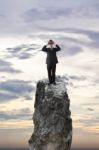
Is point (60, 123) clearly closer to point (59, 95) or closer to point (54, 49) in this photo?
point (59, 95)

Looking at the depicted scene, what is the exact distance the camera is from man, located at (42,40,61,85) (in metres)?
32.1

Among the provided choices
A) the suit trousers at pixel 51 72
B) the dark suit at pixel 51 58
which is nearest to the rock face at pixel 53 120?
the suit trousers at pixel 51 72

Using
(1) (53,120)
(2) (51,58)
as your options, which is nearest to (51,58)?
(2) (51,58)

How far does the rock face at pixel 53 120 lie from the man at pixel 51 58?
2.82 feet

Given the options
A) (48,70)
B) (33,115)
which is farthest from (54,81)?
(33,115)

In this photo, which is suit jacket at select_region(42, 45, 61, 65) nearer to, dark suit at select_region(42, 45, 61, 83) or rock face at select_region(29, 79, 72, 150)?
dark suit at select_region(42, 45, 61, 83)

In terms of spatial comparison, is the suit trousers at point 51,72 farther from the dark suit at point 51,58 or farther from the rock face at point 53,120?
the rock face at point 53,120

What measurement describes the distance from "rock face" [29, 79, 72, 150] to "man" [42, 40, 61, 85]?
2.82 ft

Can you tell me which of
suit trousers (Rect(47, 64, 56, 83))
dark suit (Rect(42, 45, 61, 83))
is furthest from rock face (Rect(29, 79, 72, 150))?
dark suit (Rect(42, 45, 61, 83))

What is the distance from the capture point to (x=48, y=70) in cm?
3259

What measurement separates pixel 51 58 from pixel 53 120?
4510mm

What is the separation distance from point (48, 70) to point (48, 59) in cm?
81

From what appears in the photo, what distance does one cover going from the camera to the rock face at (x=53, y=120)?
32.0 meters

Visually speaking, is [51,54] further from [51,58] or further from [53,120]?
[53,120]
